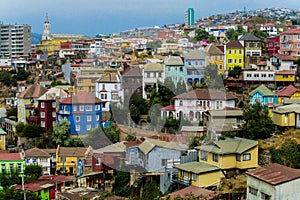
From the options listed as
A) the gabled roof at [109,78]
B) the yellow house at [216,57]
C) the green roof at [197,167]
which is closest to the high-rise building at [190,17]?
the yellow house at [216,57]

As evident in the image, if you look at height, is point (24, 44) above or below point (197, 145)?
above

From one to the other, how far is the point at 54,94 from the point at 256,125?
6.26m

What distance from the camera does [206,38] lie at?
23.7 metres

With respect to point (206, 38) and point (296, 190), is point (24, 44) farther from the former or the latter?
point (296, 190)

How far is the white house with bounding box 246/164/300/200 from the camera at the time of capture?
7.78m

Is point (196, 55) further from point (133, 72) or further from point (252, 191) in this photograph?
point (252, 191)

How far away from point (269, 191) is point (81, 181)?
4736 millimetres

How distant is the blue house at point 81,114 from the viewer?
533 inches

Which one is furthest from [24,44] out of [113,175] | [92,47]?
[113,175]

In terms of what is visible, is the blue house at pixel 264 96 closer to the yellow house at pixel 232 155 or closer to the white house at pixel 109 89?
the yellow house at pixel 232 155

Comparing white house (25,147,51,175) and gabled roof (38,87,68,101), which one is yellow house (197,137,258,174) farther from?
gabled roof (38,87,68,101)

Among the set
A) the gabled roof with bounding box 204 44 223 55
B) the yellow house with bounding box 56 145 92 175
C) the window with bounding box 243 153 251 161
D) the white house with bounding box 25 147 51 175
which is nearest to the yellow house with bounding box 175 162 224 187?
the window with bounding box 243 153 251 161

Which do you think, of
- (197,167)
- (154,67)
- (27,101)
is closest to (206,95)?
(154,67)

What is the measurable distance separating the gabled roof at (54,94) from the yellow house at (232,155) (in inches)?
229
